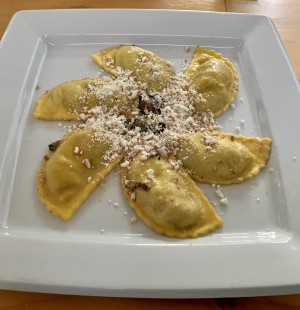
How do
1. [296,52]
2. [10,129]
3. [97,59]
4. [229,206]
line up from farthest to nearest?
[296,52] → [97,59] → [10,129] → [229,206]

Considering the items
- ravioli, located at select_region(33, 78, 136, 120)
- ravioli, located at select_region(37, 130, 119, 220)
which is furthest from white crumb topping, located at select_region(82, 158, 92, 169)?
ravioli, located at select_region(33, 78, 136, 120)

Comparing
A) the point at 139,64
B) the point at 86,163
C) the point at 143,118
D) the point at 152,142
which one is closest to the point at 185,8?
the point at 139,64

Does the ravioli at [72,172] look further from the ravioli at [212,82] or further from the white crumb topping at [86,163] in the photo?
the ravioli at [212,82]

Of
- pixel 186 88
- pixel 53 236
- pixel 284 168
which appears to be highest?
pixel 186 88

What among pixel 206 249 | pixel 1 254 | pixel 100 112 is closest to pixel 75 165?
pixel 100 112

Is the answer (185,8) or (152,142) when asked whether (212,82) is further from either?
(185,8)

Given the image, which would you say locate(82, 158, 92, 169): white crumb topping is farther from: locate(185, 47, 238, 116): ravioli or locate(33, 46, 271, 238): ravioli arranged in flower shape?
locate(185, 47, 238, 116): ravioli

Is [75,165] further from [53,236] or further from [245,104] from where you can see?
[245,104]
